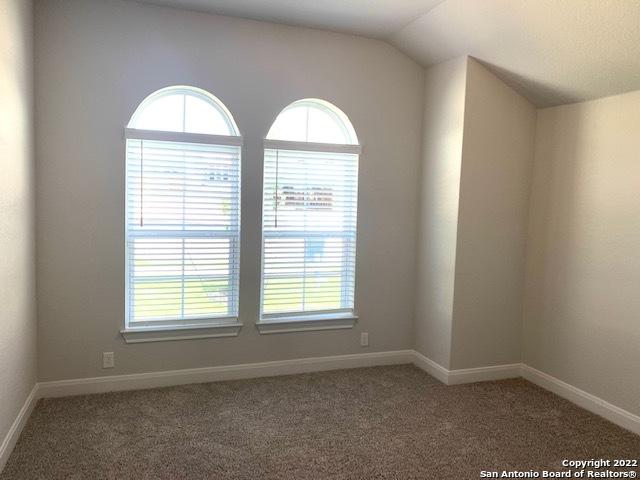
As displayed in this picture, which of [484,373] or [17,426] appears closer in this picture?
[17,426]

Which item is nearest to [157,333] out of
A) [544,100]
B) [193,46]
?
[193,46]

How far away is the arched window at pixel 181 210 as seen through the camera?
3.44 meters

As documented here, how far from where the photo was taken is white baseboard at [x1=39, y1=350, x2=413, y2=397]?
334cm

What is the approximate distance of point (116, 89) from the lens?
329 centimetres

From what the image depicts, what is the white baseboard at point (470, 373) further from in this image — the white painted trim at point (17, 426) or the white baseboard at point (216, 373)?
the white painted trim at point (17, 426)

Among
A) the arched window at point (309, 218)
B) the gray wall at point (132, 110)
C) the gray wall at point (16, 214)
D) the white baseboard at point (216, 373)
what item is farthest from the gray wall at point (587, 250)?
the gray wall at point (16, 214)

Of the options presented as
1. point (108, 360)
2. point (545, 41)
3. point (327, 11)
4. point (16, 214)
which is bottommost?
point (108, 360)

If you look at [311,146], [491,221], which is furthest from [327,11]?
[491,221]

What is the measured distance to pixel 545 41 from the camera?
2.95m

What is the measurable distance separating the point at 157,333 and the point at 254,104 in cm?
184

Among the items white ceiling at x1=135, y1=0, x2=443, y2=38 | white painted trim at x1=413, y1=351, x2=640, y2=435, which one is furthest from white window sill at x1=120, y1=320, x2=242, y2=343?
white ceiling at x1=135, y1=0, x2=443, y2=38

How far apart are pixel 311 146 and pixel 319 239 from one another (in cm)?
75

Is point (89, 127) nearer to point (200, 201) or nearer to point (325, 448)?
point (200, 201)

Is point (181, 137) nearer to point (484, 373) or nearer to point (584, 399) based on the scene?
point (484, 373)
